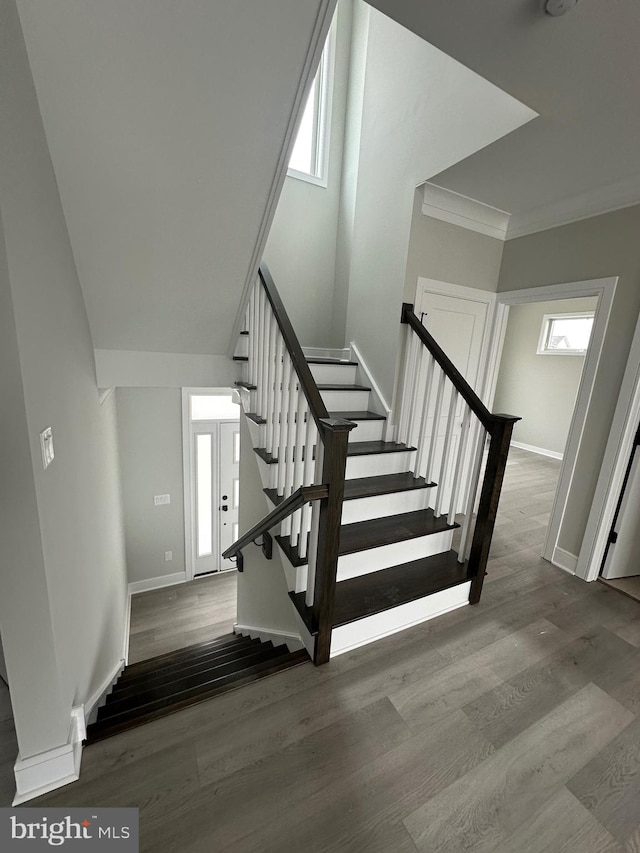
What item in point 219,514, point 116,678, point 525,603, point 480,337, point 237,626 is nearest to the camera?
point 525,603

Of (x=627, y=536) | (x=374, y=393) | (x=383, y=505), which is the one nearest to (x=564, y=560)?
(x=627, y=536)

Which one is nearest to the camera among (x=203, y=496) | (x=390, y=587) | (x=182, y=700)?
(x=182, y=700)

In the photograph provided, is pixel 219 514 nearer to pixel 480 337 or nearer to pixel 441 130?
pixel 480 337

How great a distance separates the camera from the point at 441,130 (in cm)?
204

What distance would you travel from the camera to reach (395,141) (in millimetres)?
2441

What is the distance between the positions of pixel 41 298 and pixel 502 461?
84.3 inches

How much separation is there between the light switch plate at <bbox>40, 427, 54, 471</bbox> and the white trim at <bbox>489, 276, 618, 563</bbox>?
9.84 ft

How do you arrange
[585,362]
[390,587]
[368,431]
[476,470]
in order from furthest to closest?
[368,431] → [585,362] → [476,470] → [390,587]

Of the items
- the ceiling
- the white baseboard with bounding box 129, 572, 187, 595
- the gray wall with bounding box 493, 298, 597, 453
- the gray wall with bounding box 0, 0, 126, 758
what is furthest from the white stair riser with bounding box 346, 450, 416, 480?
the gray wall with bounding box 493, 298, 597, 453

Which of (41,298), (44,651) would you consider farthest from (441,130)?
(44,651)

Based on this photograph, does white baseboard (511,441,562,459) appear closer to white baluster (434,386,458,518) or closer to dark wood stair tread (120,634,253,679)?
white baluster (434,386,458,518)

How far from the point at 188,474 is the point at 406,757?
12.5ft

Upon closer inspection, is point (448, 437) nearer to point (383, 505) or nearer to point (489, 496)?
point (489, 496)

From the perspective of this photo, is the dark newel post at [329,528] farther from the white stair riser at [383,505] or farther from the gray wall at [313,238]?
the gray wall at [313,238]
